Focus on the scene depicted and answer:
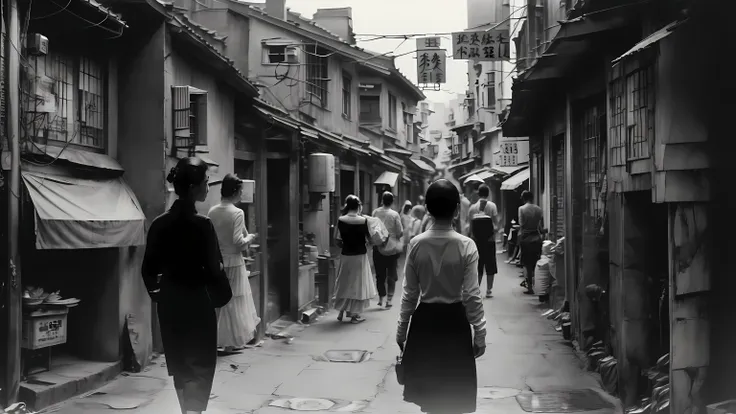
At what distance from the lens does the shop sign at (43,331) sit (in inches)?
315

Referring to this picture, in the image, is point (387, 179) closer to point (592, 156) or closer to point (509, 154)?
point (509, 154)

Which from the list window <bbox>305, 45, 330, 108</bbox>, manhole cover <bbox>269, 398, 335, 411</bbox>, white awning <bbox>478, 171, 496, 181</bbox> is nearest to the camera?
manhole cover <bbox>269, 398, 335, 411</bbox>

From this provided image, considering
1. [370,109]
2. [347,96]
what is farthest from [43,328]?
[370,109]

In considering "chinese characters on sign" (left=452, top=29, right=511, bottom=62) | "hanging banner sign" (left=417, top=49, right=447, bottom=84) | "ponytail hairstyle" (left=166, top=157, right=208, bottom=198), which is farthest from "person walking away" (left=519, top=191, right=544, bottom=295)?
"ponytail hairstyle" (left=166, top=157, right=208, bottom=198)

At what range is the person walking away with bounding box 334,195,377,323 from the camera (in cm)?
1452

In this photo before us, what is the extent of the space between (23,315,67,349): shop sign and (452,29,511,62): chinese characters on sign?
1184 centimetres

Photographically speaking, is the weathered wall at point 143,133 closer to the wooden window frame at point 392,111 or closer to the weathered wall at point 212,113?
the weathered wall at point 212,113

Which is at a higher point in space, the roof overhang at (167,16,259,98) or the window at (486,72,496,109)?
the window at (486,72,496,109)

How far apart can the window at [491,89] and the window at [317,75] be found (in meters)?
16.5

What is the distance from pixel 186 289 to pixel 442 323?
1.92 meters

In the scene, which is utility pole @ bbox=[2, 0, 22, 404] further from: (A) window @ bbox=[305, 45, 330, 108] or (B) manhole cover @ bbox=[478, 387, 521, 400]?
(A) window @ bbox=[305, 45, 330, 108]

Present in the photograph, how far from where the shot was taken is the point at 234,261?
34.2ft

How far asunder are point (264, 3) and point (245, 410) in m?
19.9

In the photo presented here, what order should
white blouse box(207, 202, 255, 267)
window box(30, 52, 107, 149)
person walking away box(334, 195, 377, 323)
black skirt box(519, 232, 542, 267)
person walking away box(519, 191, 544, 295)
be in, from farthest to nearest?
black skirt box(519, 232, 542, 267) → person walking away box(519, 191, 544, 295) → person walking away box(334, 195, 377, 323) → white blouse box(207, 202, 255, 267) → window box(30, 52, 107, 149)
